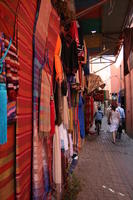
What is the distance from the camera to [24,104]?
4.35 ft

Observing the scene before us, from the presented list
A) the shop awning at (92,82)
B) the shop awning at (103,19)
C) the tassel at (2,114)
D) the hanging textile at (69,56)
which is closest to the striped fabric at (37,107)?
the tassel at (2,114)

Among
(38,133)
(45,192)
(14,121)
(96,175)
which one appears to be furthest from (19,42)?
(96,175)

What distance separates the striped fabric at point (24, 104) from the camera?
1210 mm

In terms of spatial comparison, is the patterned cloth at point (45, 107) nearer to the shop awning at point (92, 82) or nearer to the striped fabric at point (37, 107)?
the striped fabric at point (37, 107)

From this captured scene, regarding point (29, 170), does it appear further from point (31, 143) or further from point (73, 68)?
point (73, 68)

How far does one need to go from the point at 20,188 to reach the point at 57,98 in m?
1.16

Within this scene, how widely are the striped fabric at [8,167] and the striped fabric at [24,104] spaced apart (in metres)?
0.04

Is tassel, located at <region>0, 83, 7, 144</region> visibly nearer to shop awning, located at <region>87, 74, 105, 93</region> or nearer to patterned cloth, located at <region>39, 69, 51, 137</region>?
patterned cloth, located at <region>39, 69, 51, 137</region>

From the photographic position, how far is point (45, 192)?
163 centimetres

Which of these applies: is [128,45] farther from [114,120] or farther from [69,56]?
[114,120]

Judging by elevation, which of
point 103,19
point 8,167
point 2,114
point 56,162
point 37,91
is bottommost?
point 56,162

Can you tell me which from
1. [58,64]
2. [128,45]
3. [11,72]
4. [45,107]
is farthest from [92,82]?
[11,72]

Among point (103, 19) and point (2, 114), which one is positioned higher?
point (103, 19)

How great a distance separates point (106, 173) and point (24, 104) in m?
3.76
